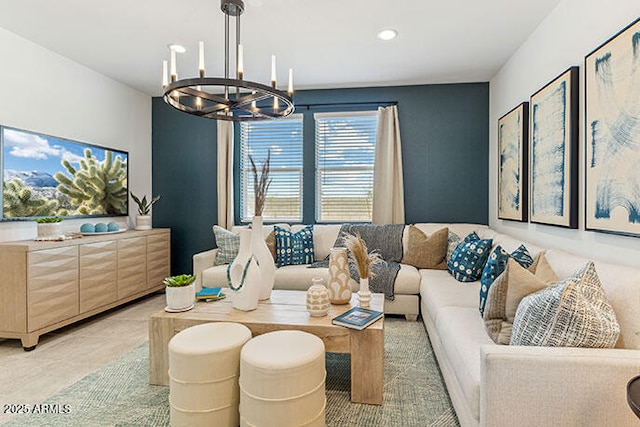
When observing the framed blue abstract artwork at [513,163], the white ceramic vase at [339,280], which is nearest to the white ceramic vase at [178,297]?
the white ceramic vase at [339,280]

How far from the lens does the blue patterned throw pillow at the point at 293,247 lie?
3809 millimetres

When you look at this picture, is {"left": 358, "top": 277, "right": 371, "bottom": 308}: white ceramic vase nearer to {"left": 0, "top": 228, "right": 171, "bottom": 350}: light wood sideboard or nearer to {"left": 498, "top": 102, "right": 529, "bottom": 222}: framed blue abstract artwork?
{"left": 498, "top": 102, "right": 529, "bottom": 222}: framed blue abstract artwork

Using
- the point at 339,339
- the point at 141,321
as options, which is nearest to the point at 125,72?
the point at 141,321

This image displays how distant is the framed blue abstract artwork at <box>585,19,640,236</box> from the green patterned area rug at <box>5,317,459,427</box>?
4.43ft

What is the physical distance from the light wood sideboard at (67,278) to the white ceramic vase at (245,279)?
172cm

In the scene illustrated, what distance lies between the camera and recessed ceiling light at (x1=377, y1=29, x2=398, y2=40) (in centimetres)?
293

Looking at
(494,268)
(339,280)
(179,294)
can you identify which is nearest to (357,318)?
(339,280)

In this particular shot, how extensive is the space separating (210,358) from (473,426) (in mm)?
1198

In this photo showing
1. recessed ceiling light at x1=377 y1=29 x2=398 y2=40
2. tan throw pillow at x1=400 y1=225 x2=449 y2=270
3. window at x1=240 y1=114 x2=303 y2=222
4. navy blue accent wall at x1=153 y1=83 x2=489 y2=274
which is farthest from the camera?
window at x1=240 y1=114 x2=303 y2=222

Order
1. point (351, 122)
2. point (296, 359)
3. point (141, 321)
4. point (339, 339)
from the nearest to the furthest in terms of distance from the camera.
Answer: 1. point (296, 359)
2. point (339, 339)
3. point (141, 321)
4. point (351, 122)

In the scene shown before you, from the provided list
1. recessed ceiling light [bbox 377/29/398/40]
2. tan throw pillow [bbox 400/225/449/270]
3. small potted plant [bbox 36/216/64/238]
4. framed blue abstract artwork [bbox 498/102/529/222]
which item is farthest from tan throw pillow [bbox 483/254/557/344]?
small potted plant [bbox 36/216/64/238]

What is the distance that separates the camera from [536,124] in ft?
9.12

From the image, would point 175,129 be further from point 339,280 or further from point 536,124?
point 536,124

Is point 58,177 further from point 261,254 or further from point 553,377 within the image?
point 553,377
